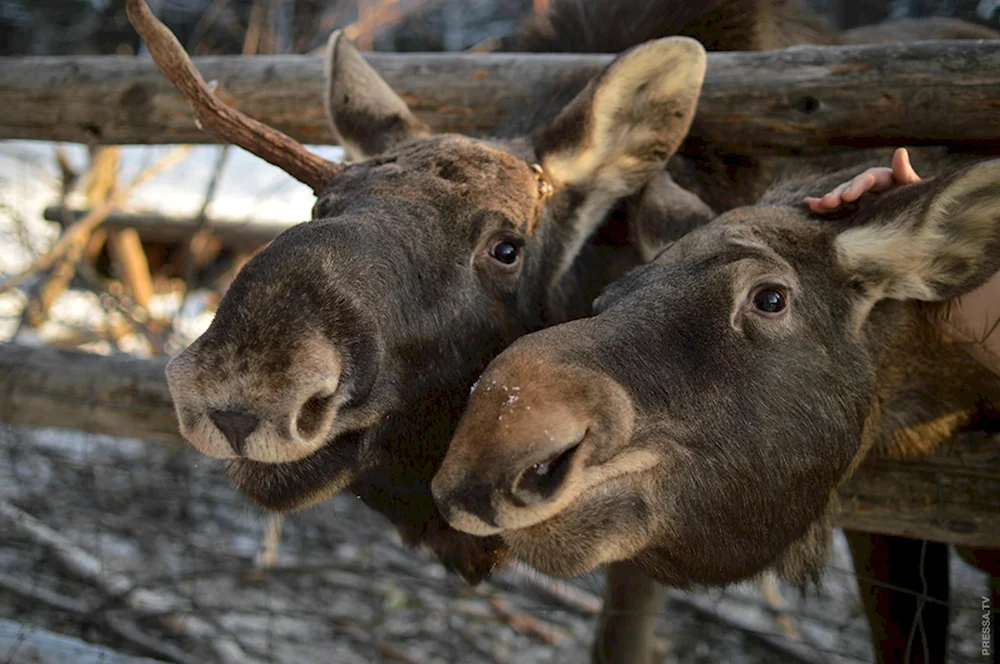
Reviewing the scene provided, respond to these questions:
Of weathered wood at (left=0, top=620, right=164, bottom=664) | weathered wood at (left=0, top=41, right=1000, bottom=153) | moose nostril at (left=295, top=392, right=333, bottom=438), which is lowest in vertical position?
weathered wood at (left=0, top=620, right=164, bottom=664)

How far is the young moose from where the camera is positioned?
5.41 feet

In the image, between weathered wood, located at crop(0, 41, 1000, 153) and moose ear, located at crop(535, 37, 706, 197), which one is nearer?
moose ear, located at crop(535, 37, 706, 197)

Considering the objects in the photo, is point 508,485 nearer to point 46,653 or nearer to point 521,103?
point 46,653

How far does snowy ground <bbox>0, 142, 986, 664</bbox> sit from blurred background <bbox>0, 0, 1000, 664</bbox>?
2cm

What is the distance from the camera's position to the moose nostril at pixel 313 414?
1718 mm

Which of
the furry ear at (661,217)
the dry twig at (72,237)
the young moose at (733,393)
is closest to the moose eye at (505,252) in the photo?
the young moose at (733,393)

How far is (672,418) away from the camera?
6.00 ft

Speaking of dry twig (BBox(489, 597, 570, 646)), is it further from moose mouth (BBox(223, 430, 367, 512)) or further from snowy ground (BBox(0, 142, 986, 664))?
moose mouth (BBox(223, 430, 367, 512))

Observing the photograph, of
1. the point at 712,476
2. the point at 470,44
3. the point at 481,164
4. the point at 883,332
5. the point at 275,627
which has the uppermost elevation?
the point at 470,44

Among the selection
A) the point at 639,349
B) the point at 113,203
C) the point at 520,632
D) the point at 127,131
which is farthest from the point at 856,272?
the point at 113,203

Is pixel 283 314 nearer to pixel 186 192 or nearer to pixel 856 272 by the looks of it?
pixel 856 272

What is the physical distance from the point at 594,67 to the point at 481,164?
0.97 m

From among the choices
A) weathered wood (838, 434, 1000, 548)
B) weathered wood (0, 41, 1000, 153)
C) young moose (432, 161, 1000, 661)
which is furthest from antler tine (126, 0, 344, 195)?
weathered wood (838, 434, 1000, 548)

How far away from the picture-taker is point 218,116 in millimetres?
2338
